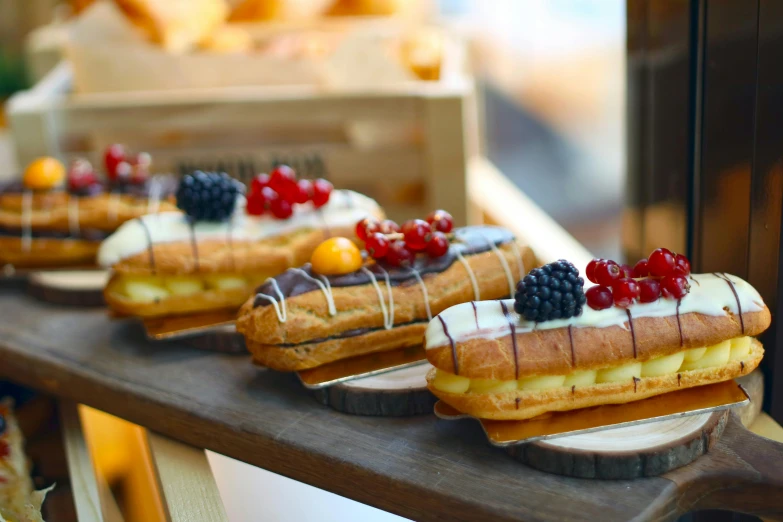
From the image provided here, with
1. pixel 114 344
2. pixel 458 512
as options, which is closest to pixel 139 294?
pixel 114 344

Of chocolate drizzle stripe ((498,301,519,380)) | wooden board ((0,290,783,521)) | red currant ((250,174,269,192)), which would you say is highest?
red currant ((250,174,269,192))

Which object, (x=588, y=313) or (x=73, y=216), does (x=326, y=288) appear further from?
(x=73, y=216)

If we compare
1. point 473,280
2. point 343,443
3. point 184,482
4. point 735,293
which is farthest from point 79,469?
point 735,293


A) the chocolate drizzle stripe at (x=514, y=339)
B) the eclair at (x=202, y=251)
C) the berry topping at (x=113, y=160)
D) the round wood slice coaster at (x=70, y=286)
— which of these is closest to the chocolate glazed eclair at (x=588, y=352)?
the chocolate drizzle stripe at (x=514, y=339)

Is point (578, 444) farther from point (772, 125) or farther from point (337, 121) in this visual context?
point (337, 121)

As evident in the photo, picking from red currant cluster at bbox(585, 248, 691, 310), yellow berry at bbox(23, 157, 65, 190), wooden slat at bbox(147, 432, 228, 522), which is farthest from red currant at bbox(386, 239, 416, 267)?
yellow berry at bbox(23, 157, 65, 190)

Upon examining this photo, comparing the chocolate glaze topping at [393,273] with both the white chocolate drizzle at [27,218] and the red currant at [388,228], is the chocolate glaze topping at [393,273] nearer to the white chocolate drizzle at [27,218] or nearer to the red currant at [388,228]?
the red currant at [388,228]

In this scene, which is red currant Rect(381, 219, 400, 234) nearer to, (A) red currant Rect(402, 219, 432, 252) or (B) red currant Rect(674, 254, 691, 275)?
(A) red currant Rect(402, 219, 432, 252)
